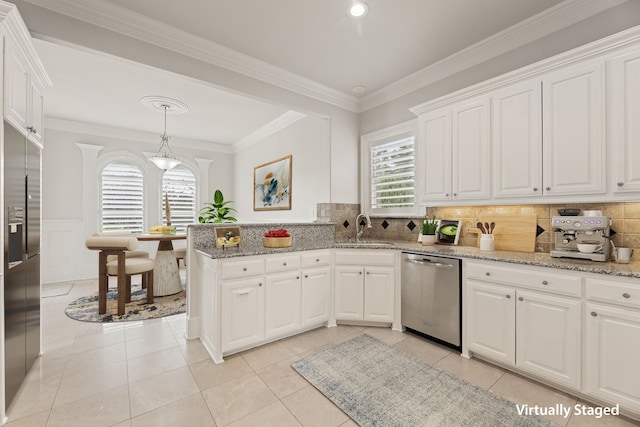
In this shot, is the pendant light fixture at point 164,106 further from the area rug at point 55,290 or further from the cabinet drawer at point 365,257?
the cabinet drawer at point 365,257

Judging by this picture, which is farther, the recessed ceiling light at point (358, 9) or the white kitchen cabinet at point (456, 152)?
the white kitchen cabinet at point (456, 152)

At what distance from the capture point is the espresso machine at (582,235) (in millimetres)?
2043

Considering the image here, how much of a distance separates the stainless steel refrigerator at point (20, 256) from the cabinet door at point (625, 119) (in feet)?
13.1

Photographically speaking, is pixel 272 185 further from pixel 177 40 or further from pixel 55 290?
pixel 55 290

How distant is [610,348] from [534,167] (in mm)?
1359

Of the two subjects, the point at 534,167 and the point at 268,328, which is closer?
the point at 534,167

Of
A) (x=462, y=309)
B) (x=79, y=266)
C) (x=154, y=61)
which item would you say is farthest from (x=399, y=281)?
(x=79, y=266)

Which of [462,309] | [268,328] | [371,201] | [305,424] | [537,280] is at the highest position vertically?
[371,201]

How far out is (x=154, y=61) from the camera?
2555 millimetres

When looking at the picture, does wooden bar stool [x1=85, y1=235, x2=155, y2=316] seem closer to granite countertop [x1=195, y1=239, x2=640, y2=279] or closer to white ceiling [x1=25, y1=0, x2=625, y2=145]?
granite countertop [x1=195, y1=239, x2=640, y2=279]

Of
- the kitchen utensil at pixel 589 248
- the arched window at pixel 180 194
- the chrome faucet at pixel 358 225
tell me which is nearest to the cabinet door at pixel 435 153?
the chrome faucet at pixel 358 225

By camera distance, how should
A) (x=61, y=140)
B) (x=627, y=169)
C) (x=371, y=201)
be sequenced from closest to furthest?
(x=627, y=169) < (x=371, y=201) < (x=61, y=140)

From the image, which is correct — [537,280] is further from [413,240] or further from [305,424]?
[305,424]

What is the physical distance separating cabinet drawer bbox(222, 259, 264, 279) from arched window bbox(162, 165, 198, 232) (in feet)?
14.2
